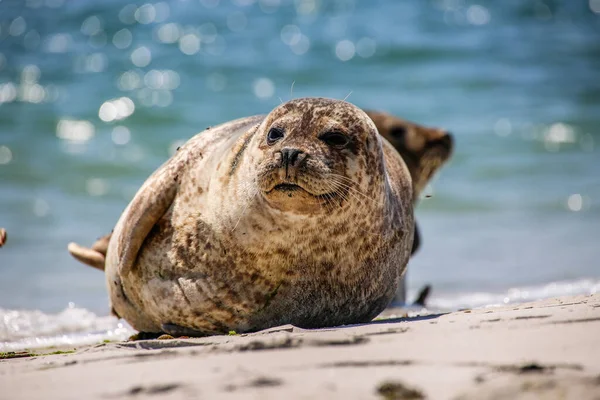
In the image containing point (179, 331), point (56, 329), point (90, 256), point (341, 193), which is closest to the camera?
point (341, 193)

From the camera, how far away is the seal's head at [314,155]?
4.20 meters

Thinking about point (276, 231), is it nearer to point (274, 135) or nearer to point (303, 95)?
point (274, 135)

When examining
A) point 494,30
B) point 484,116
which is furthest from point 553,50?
point 484,116

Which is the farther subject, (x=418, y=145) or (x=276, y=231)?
(x=418, y=145)

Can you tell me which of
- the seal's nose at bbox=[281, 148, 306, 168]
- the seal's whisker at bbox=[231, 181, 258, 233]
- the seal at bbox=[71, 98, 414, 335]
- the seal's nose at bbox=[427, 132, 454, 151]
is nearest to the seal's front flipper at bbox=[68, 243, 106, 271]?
the seal at bbox=[71, 98, 414, 335]

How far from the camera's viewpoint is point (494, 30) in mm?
21172

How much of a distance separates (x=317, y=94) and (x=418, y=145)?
7.68 meters

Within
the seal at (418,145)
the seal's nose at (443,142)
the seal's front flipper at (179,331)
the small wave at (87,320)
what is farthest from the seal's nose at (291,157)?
the seal's nose at (443,142)

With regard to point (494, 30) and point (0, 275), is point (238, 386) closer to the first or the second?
point (0, 275)

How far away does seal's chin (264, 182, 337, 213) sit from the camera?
13.9 feet

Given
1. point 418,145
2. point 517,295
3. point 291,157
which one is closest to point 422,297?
point 517,295

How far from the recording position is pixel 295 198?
4.26 metres

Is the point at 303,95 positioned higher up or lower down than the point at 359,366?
higher up

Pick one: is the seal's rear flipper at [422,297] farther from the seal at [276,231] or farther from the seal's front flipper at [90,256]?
the seal's front flipper at [90,256]
